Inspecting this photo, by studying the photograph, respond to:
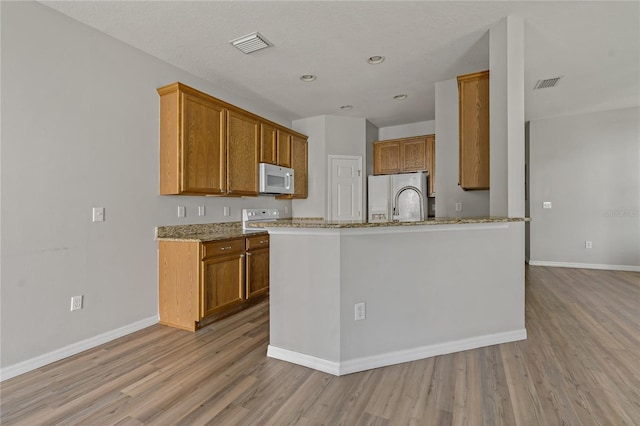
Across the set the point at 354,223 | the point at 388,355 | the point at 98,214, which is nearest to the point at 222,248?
the point at 98,214

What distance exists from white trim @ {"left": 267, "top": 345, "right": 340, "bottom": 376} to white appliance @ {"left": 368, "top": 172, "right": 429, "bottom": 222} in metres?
2.92

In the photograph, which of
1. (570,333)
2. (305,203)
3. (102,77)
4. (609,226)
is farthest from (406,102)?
(609,226)

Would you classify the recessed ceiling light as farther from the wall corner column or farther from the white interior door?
the white interior door

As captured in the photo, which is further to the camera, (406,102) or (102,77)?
(406,102)

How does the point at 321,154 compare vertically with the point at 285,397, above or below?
above

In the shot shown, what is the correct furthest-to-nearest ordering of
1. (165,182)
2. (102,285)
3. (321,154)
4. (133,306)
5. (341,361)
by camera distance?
(321,154)
(165,182)
(133,306)
(102,285)
(341,361)

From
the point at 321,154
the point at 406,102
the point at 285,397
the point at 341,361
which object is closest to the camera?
the point at 285,397

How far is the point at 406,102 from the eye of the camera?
459 cm

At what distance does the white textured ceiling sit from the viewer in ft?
7.98

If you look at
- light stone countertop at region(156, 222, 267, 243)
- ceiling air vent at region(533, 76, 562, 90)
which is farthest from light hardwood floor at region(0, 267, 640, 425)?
ceiling air vent at region(533, 76, 562, 90)

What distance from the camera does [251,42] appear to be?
2.87m

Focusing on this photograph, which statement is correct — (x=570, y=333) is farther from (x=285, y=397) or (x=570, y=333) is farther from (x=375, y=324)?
(x=285, y=397)

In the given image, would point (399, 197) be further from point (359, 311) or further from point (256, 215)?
point (359, 311)

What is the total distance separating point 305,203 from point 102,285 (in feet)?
10.5
